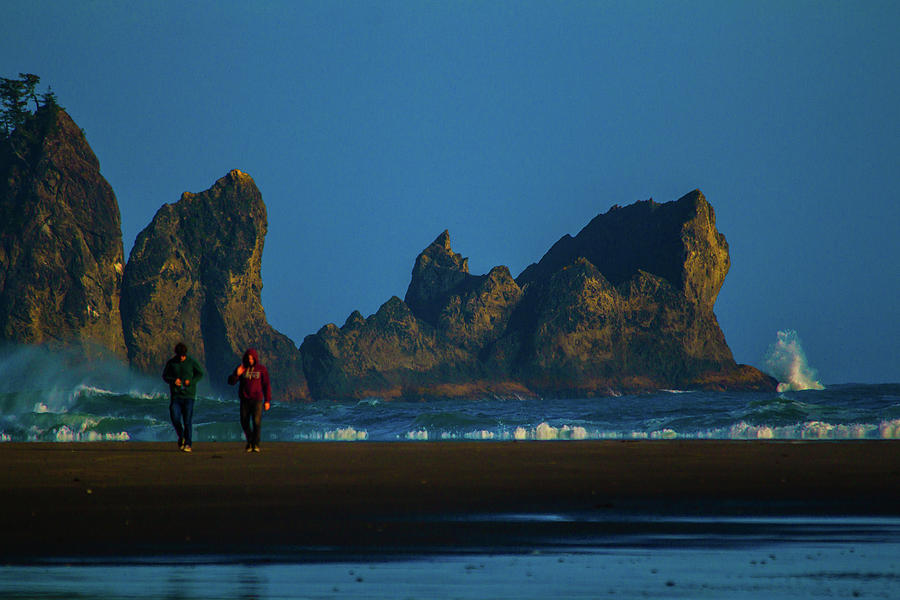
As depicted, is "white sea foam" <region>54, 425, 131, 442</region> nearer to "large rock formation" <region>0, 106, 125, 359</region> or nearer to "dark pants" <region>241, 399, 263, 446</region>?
"dark pants" <region>241, 399, 263, 446</region>

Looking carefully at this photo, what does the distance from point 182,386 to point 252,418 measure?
1374 mm

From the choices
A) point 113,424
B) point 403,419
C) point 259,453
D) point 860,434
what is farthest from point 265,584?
point 403,419

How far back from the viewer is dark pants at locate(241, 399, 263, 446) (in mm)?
19969

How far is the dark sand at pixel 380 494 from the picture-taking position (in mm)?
7781

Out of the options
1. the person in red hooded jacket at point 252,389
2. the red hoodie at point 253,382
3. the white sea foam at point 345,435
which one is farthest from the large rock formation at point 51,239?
the red hoodie at point 253,382

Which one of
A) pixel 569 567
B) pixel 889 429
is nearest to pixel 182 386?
pixel 569 567

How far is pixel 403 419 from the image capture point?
136 ft

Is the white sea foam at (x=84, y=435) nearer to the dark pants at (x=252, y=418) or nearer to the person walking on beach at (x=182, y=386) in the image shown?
the person walking on beach at (x=182, y=386)

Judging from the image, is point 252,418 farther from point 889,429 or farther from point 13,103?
point 13,103

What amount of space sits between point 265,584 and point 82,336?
153 meters

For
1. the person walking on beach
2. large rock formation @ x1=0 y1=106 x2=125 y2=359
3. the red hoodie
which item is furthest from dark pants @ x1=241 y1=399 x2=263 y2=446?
large rock formation @ x1=0 y1=106 x2=125 y2=359

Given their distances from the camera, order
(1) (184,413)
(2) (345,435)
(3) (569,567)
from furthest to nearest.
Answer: (2) (345,435) → (1) (184,413) → (3) (569,567)

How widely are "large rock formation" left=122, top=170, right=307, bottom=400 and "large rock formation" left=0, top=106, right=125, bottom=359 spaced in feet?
35.1

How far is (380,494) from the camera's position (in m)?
11.0
